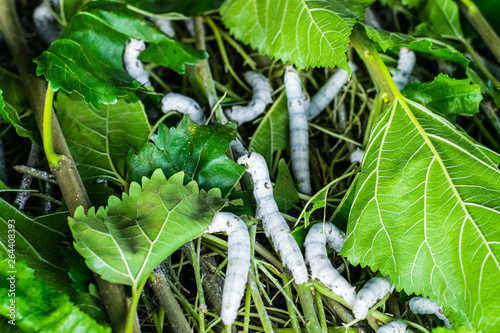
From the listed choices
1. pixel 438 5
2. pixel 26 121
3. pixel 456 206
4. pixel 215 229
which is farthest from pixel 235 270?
pixel 438 5

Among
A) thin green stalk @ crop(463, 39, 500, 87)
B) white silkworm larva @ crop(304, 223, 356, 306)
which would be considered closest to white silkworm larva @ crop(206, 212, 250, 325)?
white silkworm larva @ crop(304, 223, 356, 306)

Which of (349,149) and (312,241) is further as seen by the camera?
(349,149)

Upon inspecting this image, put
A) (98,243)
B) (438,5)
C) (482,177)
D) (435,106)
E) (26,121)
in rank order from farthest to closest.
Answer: (438,5) → (26,121) → (435,106) → (482,177) → (98,243)

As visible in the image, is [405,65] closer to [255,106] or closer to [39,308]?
[255,106]

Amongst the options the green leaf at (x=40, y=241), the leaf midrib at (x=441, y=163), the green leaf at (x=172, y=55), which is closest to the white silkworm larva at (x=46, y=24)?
the green leaf at (x=172, y=55)

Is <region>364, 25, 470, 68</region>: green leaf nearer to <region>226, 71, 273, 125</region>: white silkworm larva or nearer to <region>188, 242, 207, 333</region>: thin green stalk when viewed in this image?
<region>226, 71, 273, 125</region>: white silkworm larva

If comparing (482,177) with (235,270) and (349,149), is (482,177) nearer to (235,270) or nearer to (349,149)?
(349,149)

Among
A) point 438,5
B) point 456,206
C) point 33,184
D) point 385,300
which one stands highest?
point 438,5

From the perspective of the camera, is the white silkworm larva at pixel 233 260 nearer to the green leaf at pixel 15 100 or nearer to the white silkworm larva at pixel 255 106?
the white silkworm larva at pixel 255 106
